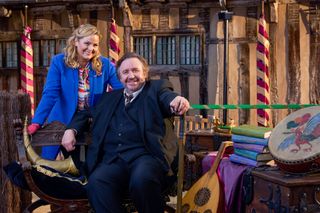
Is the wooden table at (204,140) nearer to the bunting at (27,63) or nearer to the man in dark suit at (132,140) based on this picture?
the man in dark suit at (132,140)

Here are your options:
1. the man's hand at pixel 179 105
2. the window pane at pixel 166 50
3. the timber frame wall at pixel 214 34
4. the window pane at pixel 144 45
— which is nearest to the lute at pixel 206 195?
the man's hand at pixel 179 105

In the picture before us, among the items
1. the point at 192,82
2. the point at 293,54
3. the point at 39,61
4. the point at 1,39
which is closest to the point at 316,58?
the point at 293,54

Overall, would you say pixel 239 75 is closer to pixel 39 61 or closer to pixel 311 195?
pixel 39 61

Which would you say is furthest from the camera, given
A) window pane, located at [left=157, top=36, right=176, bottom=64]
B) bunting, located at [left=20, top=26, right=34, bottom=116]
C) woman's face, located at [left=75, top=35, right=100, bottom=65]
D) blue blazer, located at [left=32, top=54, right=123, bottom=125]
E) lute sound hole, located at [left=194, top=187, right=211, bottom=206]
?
bunting, located at [left=20, top=26, right=34, bottom=116]

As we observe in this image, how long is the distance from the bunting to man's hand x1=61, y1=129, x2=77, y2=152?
264 inches

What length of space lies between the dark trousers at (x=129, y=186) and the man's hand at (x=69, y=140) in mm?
368

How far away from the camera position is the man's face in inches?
169

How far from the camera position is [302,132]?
141 inches

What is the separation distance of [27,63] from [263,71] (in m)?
4.67

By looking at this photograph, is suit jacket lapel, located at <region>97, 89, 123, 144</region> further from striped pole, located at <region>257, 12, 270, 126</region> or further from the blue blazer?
striped pole, located at <region>257, 12, 270, 126</region>

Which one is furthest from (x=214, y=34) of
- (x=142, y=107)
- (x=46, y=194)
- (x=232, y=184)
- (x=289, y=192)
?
(x=289, y=192)

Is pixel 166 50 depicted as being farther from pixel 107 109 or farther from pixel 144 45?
pixel 107 109

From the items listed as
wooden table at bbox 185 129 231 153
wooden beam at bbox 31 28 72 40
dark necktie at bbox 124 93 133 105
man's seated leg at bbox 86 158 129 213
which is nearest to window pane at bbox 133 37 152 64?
wooden beam at bbox 31 28 72 40

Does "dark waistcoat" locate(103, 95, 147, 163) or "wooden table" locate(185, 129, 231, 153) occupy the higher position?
"dark waistcoat" locate(103, 95, 147, 163)
